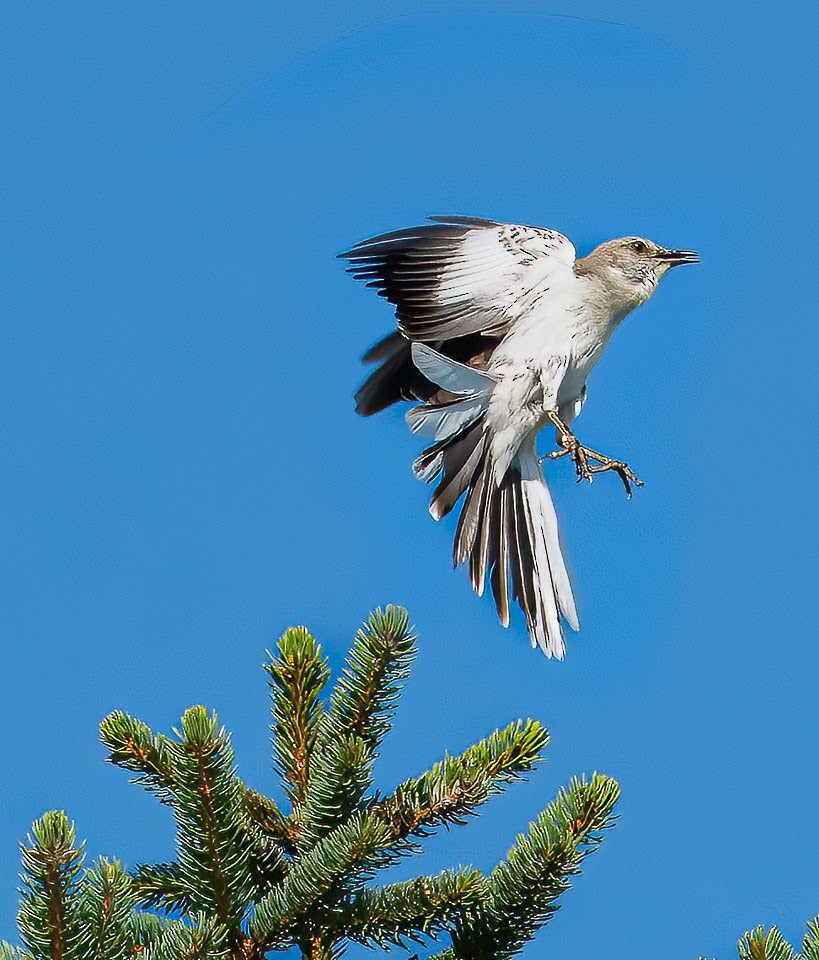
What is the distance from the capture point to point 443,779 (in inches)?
91.3

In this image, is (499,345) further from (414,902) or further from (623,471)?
(414,902)

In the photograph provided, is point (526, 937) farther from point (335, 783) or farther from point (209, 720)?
point (209, 720)

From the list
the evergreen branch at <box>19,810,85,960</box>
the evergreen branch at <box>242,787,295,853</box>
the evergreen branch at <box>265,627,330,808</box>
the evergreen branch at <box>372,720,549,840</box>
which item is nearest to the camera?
the evergreen branch at <box>19,810,85,960</box>

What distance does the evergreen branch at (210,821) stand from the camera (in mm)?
2172

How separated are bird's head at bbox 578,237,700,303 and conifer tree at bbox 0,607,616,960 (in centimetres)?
243

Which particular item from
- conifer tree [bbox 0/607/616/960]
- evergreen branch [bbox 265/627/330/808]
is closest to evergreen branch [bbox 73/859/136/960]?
conifer tree [bbox 0/607/616/960]

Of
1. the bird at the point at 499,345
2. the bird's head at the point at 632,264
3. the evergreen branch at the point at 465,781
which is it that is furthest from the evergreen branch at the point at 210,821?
Result: the bird's head at the point at 632,264

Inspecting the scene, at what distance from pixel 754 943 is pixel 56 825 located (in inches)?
50.7

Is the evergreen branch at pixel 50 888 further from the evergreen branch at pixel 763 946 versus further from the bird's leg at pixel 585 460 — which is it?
the bird's leg at pixel 585 460

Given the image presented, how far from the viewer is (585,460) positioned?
443 cm

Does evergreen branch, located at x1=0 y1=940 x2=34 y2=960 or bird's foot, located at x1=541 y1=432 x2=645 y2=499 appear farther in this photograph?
bird's foot, located at x1=541 y1=432 x2=645 y2=499

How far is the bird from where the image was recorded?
447 cm

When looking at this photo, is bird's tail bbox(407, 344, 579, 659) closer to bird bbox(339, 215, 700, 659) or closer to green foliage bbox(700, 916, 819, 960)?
bird bbox(339, 215, 700, 659)

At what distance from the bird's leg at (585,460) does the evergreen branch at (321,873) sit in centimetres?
232
